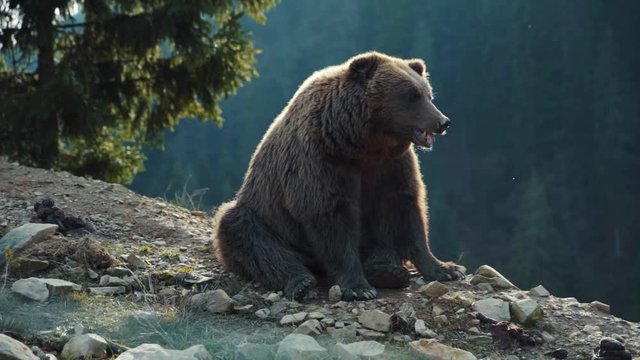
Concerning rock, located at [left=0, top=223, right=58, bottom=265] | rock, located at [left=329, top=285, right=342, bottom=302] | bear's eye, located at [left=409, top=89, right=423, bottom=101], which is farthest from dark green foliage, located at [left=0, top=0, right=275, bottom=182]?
rock, located at [left=329, top=285, right=342, bottom=302]

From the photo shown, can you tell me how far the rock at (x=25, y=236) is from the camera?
4867 millimetres

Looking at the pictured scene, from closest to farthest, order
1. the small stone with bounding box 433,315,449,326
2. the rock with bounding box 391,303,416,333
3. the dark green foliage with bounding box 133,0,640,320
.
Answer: the rock with bounding box 391,303,416,333
the small stone with bounding box 433,315,449,326
the dark green foliage with bounding box 133,0,640,320

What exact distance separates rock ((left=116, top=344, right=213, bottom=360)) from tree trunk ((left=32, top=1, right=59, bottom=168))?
6.97 m

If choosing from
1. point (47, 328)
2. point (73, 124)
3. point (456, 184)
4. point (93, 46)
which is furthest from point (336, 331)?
point (456, 184)

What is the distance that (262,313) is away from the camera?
171 inches

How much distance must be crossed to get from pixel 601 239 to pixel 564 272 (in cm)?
195

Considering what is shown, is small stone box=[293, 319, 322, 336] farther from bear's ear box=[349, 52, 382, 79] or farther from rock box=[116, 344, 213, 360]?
bear's ear box=[349, 52, 382, 79]

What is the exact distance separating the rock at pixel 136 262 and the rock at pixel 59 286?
689mm

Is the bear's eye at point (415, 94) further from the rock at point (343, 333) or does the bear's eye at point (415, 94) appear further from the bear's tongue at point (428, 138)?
the rock at point (343, 333)

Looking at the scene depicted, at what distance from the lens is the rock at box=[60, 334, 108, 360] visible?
334 cm

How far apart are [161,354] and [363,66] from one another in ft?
7.97

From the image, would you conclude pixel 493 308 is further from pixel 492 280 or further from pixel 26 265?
pixel 26 265

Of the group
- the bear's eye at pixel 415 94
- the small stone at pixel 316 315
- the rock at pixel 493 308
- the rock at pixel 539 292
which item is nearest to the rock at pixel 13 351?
the small stone at pixel 316 315

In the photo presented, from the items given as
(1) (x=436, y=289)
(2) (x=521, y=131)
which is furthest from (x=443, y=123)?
(2) (x=521, y=131)
